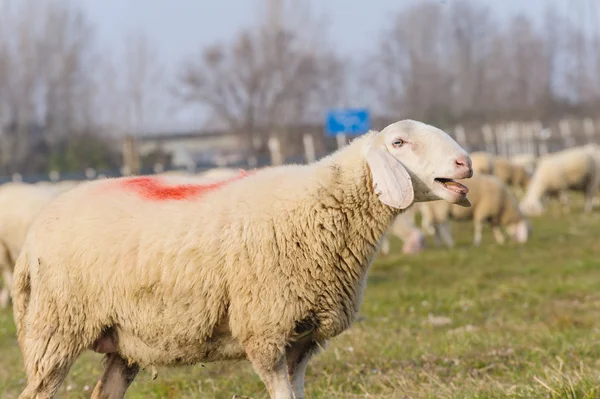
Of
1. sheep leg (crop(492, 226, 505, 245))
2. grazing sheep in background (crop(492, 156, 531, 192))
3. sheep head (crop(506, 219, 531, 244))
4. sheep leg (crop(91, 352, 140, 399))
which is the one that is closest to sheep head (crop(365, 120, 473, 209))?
sheep leg (crop(91, 352, 140, 399))

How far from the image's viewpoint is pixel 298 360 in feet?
14.8

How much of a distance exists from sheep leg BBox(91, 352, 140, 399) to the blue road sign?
21755 millimetres

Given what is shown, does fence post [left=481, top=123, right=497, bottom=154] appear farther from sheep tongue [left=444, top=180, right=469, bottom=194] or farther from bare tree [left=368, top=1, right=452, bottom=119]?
sheep tongue [left=444, top=180, right=469, bottom=194]

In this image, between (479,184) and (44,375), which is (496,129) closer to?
(479,184)

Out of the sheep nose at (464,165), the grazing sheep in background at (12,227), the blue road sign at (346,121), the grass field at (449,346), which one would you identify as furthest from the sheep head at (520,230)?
the sheep nose at (464,165)

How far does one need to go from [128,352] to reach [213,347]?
0.48 metres

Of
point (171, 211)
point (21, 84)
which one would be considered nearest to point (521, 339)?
point (171, 211)

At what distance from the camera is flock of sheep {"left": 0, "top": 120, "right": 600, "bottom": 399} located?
4.30m

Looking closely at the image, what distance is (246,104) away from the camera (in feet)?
145

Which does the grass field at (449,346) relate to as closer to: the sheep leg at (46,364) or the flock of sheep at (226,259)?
the flock of sheep at (226,259)

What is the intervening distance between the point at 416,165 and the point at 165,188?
4.36ft

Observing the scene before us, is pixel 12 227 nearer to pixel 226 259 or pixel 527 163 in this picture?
pixel 226 259

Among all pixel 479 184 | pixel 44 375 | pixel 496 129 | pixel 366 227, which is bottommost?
pixel 496 129

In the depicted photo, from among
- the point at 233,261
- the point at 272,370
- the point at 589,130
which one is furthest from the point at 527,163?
the point at 272,370
